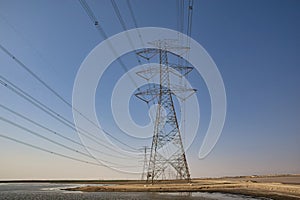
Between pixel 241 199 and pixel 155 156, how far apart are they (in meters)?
19.1

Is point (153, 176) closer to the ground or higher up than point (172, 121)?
closer to the ground

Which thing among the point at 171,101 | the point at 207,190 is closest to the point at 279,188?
the point at 207,190

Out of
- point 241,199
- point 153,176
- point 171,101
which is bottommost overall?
point 241,199

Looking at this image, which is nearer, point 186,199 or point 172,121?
point 186,199

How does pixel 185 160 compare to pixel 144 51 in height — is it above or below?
below

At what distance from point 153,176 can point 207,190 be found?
11.6 m

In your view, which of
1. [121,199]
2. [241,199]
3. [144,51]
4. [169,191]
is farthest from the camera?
[169,191]

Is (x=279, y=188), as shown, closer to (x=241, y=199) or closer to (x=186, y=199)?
(x=241, y=199)

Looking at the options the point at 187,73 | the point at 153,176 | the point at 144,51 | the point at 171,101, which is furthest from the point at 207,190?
the point at 144,51

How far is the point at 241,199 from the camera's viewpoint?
4297 cm

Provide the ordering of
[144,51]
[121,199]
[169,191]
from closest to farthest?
[121,199], [144,51], [169,191]

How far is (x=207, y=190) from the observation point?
2333 inches

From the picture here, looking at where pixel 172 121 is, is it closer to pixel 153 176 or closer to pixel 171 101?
pixel 171 101

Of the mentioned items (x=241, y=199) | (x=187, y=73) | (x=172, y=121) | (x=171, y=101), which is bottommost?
(x=241, y=199)
